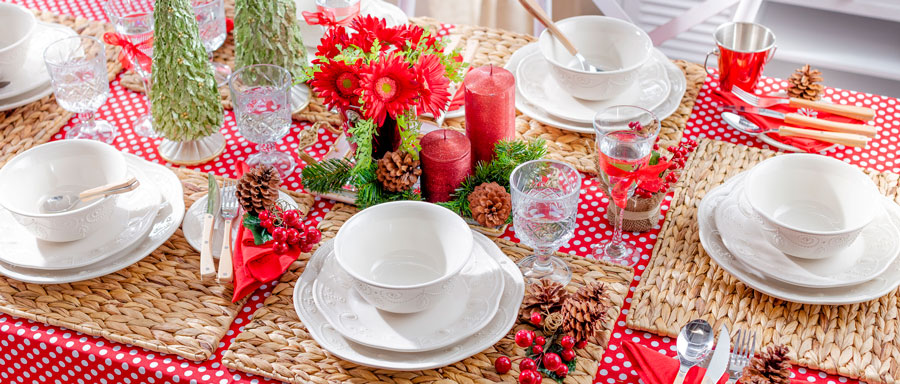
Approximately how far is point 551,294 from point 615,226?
19cm

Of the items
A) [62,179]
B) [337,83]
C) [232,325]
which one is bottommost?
[232,325]

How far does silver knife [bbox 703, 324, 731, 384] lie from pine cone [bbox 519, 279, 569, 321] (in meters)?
0.21

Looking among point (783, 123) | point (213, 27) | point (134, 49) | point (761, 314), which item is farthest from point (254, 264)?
point (783, 123)

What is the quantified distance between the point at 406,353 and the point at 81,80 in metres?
0.79

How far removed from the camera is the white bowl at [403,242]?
3.74ft

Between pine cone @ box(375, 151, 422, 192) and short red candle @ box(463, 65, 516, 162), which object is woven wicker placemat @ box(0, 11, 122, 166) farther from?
short red candle @ box(463, 65, 516, 162)

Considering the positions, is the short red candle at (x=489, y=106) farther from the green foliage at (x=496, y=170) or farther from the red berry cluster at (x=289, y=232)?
the red berry cluster at (x=289, y=232)

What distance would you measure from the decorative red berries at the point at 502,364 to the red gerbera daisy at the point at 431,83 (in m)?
0.38

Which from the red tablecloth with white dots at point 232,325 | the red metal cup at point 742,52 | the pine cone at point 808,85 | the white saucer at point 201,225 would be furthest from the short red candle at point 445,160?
the pine cone at point 808,85

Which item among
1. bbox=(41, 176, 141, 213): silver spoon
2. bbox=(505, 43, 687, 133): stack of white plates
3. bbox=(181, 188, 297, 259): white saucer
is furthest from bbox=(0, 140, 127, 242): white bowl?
bbox=(505, 43, 687, 133): stack of white plates

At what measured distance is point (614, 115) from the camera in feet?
4.33

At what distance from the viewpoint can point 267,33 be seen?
1499mm

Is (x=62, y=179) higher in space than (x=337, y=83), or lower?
lower

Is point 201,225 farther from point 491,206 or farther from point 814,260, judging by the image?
point 814,260
